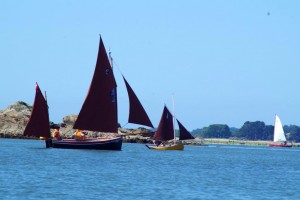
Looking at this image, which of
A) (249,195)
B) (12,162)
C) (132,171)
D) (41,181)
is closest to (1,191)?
(41,181)

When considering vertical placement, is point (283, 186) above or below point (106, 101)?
below

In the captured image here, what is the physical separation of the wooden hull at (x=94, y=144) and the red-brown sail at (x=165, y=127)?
23.7m

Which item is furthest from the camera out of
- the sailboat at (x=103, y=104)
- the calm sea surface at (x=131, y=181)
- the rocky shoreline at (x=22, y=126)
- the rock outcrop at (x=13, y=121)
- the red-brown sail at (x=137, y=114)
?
the rock outcrop at (x=13, y=121)

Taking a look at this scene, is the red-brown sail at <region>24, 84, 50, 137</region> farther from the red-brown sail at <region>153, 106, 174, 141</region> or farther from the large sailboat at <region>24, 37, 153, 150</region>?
the red-brown sail at <region>153, 106, 174, 141</region>

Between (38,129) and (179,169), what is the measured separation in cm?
2928

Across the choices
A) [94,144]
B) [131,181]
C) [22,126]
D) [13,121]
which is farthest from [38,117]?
[13,121]

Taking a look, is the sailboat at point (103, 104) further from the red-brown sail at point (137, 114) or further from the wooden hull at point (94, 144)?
the wooden hull at point (94, 144)

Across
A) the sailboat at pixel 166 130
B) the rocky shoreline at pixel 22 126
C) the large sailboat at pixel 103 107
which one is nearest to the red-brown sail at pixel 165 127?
the sailboat at pixel 166 130

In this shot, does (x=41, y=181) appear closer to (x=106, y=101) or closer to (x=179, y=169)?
(x=179, y=169)

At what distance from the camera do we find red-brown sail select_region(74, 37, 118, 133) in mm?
86875

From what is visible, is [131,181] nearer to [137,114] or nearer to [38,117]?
[137,114]

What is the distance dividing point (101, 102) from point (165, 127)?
29.8 m

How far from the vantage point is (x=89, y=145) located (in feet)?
302

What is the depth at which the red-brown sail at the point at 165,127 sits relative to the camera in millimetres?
116188
